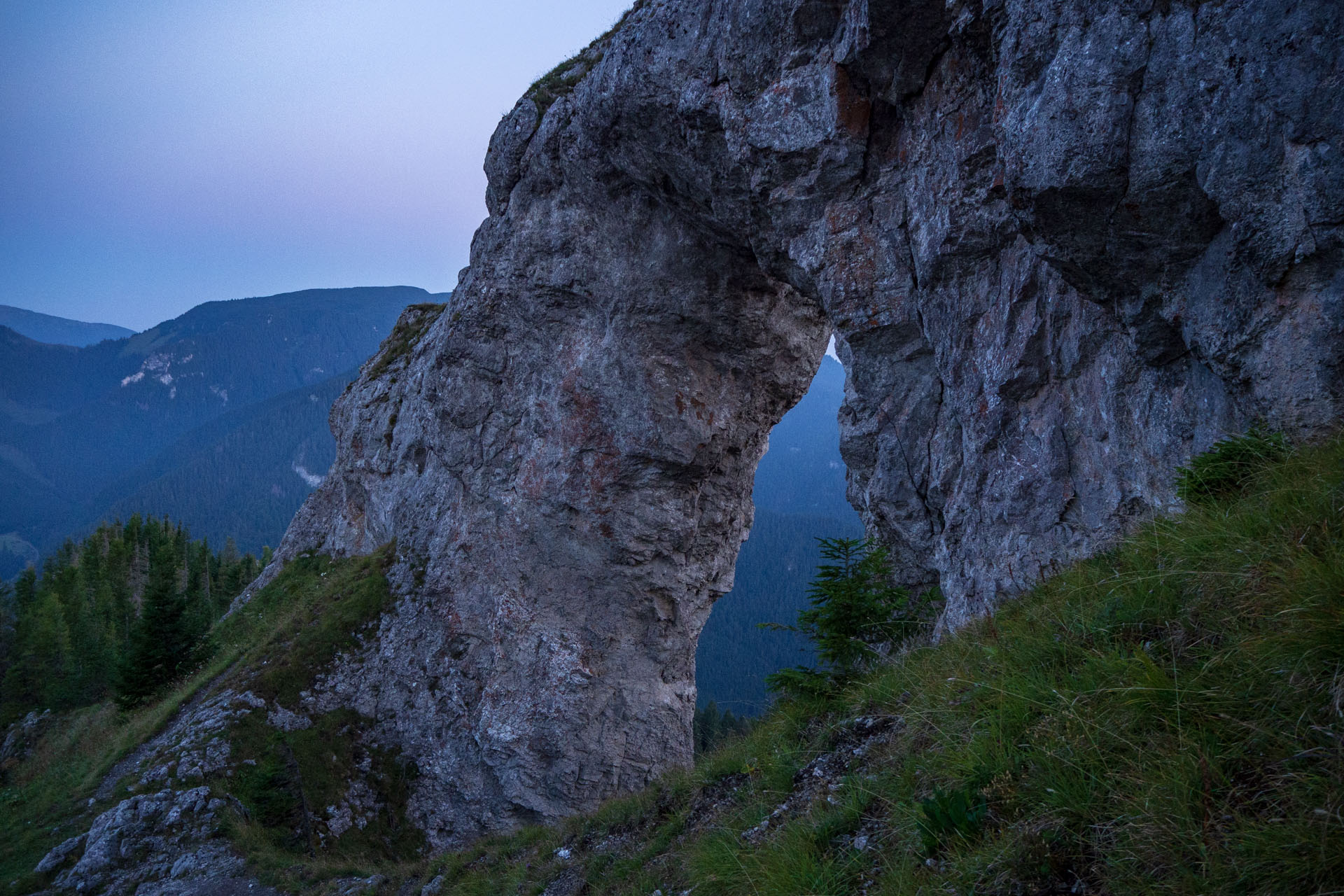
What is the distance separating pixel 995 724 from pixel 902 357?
1020cm

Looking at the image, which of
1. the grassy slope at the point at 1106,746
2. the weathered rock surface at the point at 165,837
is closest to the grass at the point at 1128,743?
the grassy slope at the point at 1106,746

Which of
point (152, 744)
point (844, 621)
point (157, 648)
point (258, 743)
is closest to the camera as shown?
point (844, 621)

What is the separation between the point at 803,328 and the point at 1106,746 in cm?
1851

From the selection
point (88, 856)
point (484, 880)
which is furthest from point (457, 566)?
point (484, 880)

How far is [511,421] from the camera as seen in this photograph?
22.3m

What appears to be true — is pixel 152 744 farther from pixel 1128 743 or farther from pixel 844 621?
pixel 1128 743

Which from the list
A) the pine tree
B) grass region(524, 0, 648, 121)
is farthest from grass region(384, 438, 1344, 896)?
the pine tree

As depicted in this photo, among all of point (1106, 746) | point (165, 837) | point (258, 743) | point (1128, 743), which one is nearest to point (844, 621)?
point (1106, 746)

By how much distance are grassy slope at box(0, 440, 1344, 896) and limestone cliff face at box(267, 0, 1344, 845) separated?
3128 millimetres

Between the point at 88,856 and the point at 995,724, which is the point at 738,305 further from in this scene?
the point at 88,856

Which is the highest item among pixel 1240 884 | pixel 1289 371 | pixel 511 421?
pixel 511 421

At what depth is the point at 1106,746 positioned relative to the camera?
3594 mm

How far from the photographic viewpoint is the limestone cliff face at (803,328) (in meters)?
7.20

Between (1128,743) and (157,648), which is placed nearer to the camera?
(1128,743)
